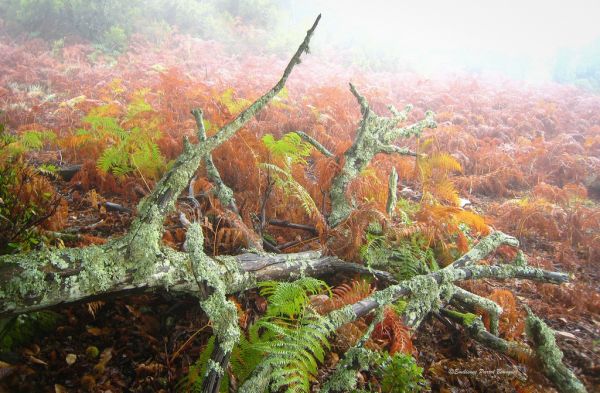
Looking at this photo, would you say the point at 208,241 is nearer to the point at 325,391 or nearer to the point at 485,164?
the point at 325,391

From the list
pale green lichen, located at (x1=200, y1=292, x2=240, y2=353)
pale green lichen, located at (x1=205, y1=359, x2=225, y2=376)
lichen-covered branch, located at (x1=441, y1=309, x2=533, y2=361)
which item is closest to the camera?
pale green lichen, located at (x1=205, y1=359, x2=225, y2=376)

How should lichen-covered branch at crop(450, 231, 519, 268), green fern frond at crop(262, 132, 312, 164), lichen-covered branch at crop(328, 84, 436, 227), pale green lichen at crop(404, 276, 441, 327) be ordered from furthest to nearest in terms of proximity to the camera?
green fern frond at crop(262, 132, 312, 164), lichen-covered branch at crop(328, 84, 436, 227), lichen-covered branch at crop(450, 231, 519, 268), pale green lichen at crop(404, 276, 441, 327)

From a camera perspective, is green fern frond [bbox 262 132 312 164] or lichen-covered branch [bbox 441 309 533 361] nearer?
lichen-covered branch [bbox 441 309 533 361]

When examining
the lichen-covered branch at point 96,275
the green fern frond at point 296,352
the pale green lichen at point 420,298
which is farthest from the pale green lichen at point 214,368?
the pale green lichen at point 420,298

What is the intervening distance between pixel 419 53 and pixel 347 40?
7.94 meters

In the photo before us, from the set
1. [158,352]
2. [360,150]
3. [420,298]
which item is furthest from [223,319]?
[360,150]

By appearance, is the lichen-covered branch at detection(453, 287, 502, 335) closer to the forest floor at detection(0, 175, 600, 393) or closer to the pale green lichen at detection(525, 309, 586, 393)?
the forest floor at detection(0, 175, 600, 393)

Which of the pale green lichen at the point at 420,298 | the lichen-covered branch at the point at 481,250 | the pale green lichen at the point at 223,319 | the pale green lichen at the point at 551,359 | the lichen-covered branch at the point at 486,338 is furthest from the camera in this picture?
the lichen-covered branch at the point at 481,250

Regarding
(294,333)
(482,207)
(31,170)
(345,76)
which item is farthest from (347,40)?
(294,333)

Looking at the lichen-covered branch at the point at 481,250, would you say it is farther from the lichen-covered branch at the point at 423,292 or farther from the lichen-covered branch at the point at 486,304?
the lichen-covered branch at the point at 486,304

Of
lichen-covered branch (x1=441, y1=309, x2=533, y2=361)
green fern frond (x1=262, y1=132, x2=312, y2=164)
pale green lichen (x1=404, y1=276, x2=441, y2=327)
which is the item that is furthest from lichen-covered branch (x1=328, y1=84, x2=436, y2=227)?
lichen-covered branch (x1=441, y1=309, x2=533, y2=361)

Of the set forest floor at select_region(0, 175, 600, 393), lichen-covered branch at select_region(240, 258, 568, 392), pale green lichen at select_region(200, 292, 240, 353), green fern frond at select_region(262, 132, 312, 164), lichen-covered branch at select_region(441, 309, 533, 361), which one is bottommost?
forest floor at select_region(0, 175, 600, 393)

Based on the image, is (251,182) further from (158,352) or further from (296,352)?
(296,352)

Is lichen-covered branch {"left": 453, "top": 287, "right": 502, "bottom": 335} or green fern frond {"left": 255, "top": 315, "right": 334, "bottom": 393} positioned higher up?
green fern frond {"left": 255, "top": 315, "right": 334, "bottom": 393}
